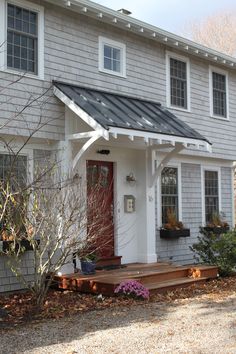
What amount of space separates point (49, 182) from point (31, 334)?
3110 millimetres

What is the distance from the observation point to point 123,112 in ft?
31.2

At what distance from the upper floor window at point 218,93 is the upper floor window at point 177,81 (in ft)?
3.89

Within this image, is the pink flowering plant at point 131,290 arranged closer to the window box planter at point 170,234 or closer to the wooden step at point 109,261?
the wooden step at point 109,261

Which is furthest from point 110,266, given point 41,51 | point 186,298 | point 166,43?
point 166,43

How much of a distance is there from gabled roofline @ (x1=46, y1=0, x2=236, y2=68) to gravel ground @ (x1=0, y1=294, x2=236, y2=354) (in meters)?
5.68

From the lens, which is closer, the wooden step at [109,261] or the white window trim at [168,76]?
the wooden step at [109,261]

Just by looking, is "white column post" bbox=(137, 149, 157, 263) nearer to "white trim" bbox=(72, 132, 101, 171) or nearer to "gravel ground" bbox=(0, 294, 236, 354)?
"white trim" bbox=(72, 132, 101, 171)

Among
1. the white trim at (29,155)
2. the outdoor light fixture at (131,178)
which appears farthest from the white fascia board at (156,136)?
the white trim at (29,155)

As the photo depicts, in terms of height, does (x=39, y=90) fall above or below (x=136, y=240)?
above

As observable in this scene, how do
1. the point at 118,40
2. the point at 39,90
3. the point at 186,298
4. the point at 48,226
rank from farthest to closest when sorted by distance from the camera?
the point at 118,40 < the point at 39,90 < the point at 186,298 < the point at 48,226

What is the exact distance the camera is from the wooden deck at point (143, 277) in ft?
27.2

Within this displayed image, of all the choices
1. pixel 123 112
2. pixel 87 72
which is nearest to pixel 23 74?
pixel 87 72

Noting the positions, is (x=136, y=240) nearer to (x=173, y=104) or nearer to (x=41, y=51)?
(x=173, y=104)

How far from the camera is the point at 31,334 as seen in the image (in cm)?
586
